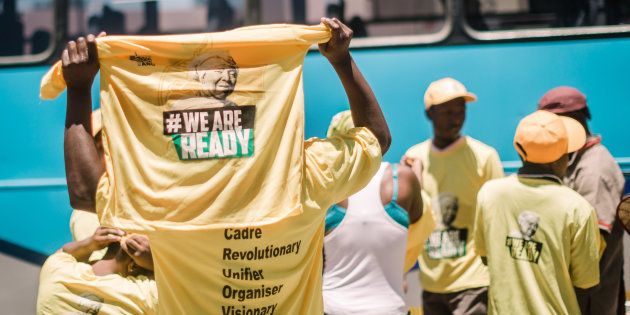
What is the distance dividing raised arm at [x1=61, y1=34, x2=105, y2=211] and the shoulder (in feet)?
9.77

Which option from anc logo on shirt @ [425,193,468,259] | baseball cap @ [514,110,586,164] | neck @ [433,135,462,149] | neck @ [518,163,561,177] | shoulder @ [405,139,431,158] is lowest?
anc logo on shirt @ [425,193,468,259]

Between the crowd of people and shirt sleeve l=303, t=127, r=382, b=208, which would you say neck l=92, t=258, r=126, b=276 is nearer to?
the crowd of people

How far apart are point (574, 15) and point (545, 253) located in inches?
102

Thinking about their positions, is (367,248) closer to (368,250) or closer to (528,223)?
(368,250)

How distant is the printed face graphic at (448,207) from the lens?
15.1ft

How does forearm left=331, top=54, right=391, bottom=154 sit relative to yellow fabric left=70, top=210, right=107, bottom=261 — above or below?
above

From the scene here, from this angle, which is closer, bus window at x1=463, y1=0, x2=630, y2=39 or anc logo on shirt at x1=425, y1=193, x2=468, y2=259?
anc logo on shirt at x1=425, y1=193, x2=468, y2=259

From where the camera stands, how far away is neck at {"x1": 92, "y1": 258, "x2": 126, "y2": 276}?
2.97 metres

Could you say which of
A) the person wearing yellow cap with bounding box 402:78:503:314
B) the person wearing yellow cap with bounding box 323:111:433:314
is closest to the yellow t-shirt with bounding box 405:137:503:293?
the person wearing yellow cap with bounding box 402:78:503:314

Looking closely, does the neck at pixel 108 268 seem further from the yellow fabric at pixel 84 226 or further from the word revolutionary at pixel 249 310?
the word revolutionary at pixel 249 310

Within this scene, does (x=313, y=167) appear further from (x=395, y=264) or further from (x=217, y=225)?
(x=395, y=264)

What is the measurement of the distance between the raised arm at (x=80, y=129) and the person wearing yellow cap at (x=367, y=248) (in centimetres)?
114

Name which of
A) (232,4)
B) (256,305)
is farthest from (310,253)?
(232,4)

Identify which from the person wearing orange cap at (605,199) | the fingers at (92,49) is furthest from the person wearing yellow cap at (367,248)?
the person wearing orange cap at (605,199)
